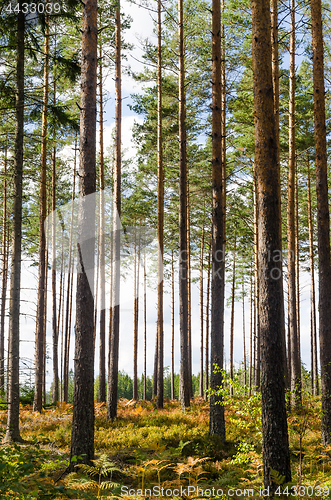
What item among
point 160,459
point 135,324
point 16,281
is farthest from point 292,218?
point 135,324

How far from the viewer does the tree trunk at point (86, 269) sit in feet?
20.7

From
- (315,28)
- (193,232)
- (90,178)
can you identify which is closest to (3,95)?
(90,178)

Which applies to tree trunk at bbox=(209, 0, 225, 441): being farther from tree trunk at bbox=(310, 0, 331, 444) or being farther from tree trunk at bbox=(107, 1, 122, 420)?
tree trunk at bbox=(107, 1, 122, 420)

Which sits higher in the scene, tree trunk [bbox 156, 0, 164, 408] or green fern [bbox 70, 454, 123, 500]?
tree trunk [bbox 156, 0, 164, 408]

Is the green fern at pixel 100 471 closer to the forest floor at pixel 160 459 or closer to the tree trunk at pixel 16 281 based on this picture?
the forest floor at pixel 160 459

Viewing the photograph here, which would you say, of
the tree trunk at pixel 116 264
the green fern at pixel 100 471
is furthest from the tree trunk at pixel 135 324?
the green fern at pixel 100 471

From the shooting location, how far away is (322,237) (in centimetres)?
850

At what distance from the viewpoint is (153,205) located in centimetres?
2153

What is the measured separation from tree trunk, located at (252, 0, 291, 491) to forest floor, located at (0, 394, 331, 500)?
13.5 inches

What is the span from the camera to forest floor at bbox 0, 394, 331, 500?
4.80 meters

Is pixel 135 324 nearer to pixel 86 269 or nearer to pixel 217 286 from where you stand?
pixel 217 286

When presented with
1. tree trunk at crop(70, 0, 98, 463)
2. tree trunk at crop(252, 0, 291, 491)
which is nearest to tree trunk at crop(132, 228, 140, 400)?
tree trunk at crop(70, 0, 98, 463)

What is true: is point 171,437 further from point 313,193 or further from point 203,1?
point 313,193

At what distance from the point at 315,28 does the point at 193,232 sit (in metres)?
16.2
